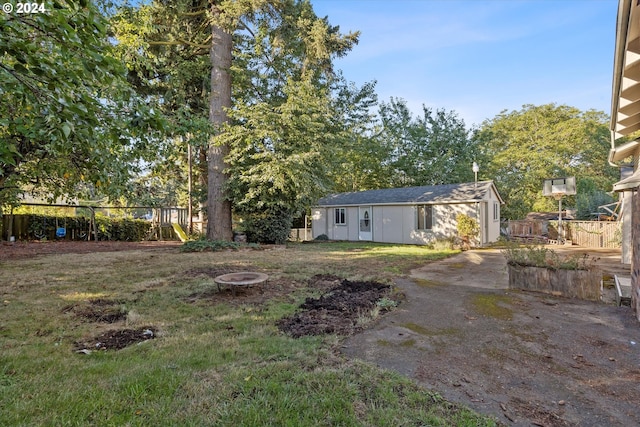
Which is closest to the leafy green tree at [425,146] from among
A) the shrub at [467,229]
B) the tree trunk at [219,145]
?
the shrub at [467,229]

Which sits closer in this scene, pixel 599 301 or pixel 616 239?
pixel 599 301

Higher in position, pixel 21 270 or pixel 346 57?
pixel 346 57

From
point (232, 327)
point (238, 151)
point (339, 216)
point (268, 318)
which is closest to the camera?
point (232, 327)

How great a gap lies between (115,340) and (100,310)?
1.47 meters

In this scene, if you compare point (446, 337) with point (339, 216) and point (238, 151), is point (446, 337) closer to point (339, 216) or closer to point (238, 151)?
point (238, 151)

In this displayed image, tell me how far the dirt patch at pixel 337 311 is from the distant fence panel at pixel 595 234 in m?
13.7

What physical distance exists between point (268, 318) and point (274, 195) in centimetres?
972

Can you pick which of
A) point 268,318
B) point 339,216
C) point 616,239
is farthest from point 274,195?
point 616,239

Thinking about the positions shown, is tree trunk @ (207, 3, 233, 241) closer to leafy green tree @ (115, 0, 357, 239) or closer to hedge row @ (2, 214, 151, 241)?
leafy green tree @ (115, 0, 357, 239)

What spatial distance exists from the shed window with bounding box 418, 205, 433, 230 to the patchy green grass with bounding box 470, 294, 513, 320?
1074cm

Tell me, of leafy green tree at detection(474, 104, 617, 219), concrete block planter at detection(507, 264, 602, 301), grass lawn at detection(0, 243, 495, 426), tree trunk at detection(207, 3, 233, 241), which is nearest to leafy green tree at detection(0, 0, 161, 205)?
grass lawn at detection(0, 243, 495, 426)

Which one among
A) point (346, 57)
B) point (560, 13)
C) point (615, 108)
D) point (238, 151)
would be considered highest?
point (346, 57)

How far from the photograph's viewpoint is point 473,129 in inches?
1001

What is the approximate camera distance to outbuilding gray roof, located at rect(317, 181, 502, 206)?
15.2 m
